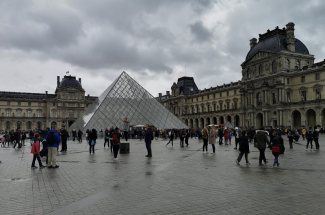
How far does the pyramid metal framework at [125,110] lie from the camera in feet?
102

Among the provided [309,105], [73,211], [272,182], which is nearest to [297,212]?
[272,182]

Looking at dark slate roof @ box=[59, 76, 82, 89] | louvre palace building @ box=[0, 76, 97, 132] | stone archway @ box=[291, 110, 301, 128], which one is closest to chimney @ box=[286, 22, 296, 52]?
stone archway @ box=[291, 110, 301, 128]

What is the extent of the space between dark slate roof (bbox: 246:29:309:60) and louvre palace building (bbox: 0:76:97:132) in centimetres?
4802

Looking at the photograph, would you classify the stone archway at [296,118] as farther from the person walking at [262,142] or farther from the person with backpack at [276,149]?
the person with backpack at [276,149]

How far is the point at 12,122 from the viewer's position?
75.1m

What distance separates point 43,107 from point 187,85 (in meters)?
37.9

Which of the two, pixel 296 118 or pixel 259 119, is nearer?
pixel 296 118

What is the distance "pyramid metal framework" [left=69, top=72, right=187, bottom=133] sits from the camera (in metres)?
31.0

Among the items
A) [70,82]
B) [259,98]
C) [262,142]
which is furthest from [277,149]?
[70,82]

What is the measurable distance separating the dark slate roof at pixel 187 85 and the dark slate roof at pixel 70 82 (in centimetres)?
2693

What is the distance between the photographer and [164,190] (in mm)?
6145

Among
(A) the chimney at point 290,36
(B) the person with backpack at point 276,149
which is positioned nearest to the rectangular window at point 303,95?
(A) the chimney at point 290,36

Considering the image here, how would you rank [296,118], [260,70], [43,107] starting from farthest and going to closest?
1. [43,107]
2. [260,70]
3. [296,118]

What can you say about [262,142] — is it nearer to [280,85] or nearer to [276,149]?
[276,149]
